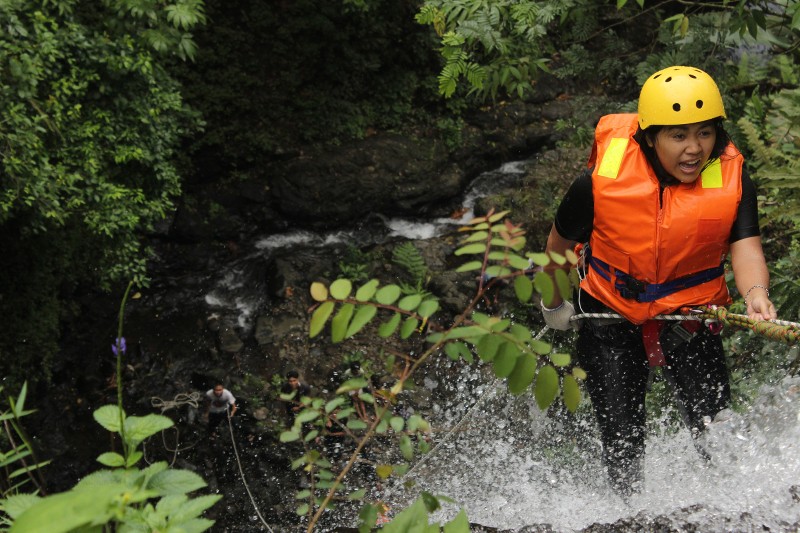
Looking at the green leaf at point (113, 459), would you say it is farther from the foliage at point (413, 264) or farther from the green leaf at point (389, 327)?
the foliage at point (413, 264)

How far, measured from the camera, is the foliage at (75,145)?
21.3ft

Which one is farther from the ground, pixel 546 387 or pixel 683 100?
pixel 683 100

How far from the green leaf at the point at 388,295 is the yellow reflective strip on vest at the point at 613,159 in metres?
1.85

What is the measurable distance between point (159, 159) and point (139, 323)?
8.36ft

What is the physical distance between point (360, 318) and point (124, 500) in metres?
0.64

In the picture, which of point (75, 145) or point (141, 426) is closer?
point (141, 426)

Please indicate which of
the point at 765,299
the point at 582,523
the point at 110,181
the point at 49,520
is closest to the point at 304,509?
the point at 49,520

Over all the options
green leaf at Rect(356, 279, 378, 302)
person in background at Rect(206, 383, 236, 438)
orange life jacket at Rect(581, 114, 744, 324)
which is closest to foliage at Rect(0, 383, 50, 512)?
green leaf at Rect(356, 279, 378, 302)

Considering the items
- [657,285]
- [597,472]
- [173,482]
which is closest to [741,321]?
[657,285]

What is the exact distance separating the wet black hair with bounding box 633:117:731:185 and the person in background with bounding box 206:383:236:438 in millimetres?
6122

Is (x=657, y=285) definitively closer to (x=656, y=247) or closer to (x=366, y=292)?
(x=656, y=247)

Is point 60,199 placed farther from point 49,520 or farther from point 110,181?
point 49,520

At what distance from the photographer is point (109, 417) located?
1498 millimetres

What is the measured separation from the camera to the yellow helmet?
2945 mm
